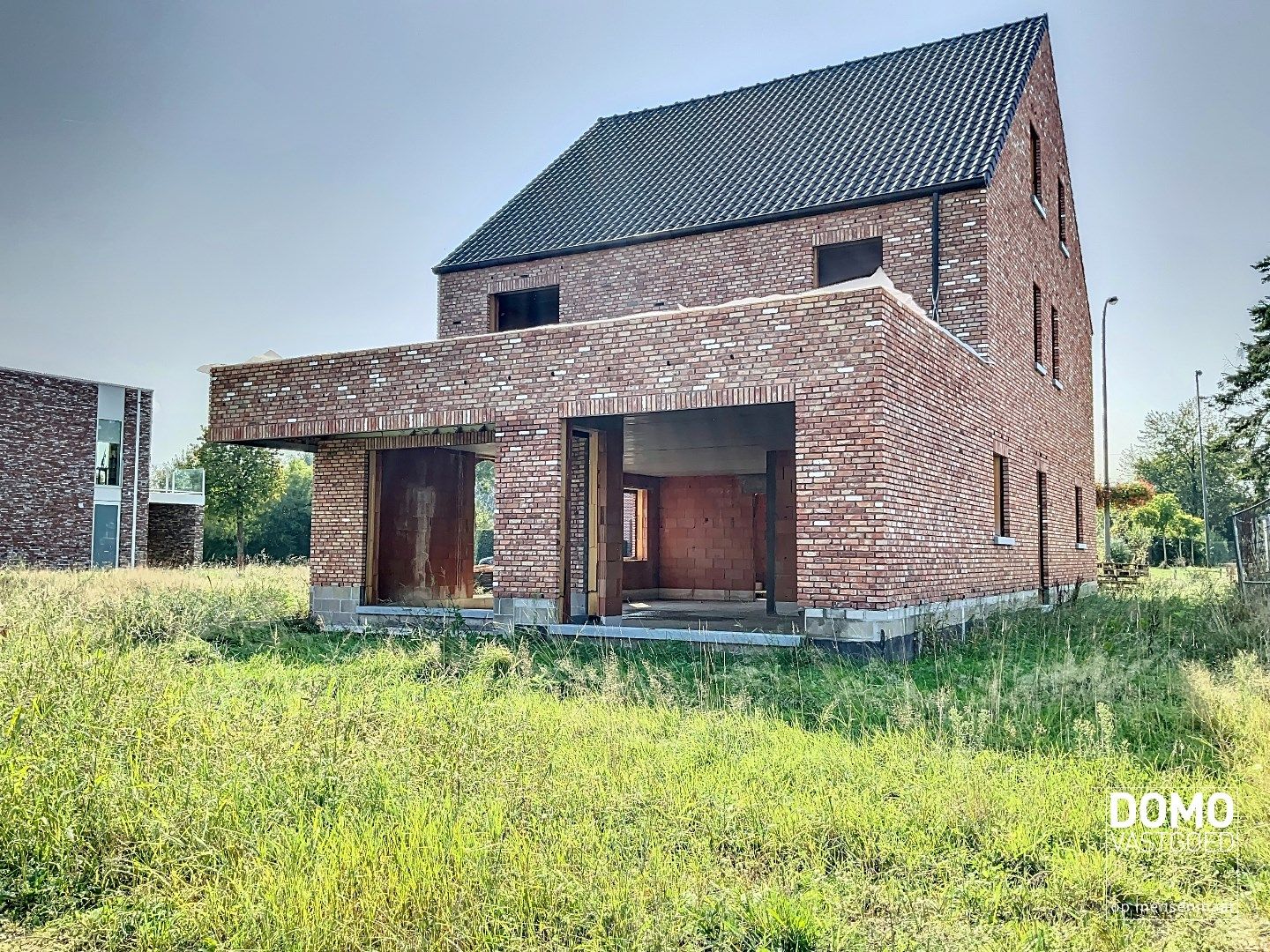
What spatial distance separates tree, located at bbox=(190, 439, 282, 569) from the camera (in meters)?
39.8

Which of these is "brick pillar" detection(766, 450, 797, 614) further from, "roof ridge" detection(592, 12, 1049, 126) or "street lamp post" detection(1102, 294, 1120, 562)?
"street lamp post" detection(1102, 294, 1120, 562)

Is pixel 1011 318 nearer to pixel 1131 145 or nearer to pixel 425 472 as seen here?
pixel 1131 145

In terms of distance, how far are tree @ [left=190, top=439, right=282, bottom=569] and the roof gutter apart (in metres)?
26.3

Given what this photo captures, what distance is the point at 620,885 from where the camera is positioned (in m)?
3.54

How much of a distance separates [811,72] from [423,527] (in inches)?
481

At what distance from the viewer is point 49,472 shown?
27344 mm

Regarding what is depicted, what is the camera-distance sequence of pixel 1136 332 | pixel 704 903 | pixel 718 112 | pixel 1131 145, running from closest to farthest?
1. pixel 704 903
2. pixel 1131 145
3. pixel 718 112
4. pixel 1136 332

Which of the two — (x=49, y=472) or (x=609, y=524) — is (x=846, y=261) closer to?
(x=609, y=524)

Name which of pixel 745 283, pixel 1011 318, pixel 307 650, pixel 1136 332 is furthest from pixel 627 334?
pixel 1136 332

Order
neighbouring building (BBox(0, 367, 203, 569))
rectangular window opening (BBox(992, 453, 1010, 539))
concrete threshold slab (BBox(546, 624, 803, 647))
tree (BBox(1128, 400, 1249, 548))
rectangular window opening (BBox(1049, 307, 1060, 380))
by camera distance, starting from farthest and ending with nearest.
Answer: tree (BBox(1128, 400, 1249, 548)) < neighbouring building (BBox(0, 367, 203, 569)) < rectangular window opening (BBox(1049, 307, 1060, 380)) < rectangular window opening (BBox(992, 453, 1010, 539)) < concrete threshold slab (BBox(546, 624, 803, 647))

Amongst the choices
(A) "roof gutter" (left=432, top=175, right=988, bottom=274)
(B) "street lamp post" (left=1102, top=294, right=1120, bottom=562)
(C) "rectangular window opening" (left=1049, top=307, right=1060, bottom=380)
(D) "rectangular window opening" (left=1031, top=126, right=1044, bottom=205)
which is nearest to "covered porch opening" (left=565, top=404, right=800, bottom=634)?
(A) "roof gutter" (left=432, top=175, right=988, bottom=274)

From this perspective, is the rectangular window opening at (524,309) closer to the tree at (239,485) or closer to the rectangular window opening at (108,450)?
the rectangular window opening at (108,450)

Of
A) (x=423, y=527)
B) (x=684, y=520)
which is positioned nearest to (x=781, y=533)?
(x=423, y=527)

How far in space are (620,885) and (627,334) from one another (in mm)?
8424
